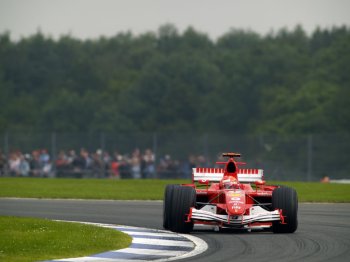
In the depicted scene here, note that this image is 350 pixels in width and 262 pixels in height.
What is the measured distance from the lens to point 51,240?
1582 cm

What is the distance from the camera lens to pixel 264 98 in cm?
10025

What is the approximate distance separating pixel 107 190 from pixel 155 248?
18.0 meters

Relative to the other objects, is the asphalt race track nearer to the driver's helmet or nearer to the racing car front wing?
the racing car front wing

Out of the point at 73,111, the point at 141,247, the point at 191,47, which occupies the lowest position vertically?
the point at 141,247

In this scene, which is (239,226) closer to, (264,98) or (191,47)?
(264,98)

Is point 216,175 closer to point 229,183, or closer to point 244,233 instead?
point 229,183

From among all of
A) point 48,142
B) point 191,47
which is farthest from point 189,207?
point 191,47

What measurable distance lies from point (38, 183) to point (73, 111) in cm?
6189

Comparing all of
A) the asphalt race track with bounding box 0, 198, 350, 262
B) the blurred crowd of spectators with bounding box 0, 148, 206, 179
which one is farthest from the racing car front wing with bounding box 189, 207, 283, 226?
the blurred crowd of spectators with bounding box 0, 148, 206, 179

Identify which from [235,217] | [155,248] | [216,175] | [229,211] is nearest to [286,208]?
[235,217]

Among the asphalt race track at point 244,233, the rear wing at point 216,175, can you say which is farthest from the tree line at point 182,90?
the rear wing at point 216,175

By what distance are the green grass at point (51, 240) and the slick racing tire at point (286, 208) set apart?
263 centimetres

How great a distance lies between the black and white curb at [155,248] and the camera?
1413 centimetres

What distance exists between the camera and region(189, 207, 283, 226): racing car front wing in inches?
695
